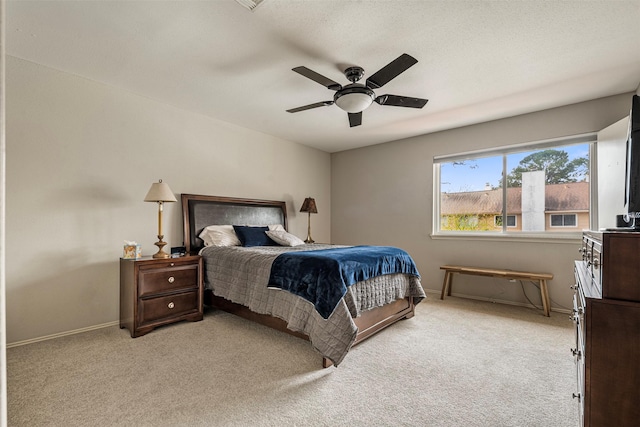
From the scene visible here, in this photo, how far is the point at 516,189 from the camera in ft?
12.9

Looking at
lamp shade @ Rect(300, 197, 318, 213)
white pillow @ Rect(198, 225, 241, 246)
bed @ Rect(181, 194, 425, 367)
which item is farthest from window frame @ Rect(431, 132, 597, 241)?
white pillow @ Rect(198, 225, 241, 246)

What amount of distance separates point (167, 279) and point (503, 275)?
3891 millimetres

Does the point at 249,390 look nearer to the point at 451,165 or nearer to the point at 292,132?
the point at 292,132

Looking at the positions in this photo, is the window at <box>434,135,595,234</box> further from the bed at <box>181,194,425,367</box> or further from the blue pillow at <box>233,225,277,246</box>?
the blue pillow at <box>233,225,277,246</box>

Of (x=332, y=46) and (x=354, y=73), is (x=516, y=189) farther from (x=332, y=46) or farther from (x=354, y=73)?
(x=332, y=46)

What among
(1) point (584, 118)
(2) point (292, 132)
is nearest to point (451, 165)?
(1) point (584, 118)

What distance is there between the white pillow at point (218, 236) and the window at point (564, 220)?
404 centimetres

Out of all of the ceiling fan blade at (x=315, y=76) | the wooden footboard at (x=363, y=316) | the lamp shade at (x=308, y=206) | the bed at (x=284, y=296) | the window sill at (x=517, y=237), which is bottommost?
the wooden footboard at (x=363, y=316)

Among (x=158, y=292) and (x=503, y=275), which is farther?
(x=503, y=275)

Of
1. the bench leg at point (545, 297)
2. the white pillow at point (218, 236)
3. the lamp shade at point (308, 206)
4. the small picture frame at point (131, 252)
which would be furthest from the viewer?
the lamp shade at point (308, 206)

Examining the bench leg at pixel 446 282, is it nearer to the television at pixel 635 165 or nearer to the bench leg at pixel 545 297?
the bench leg at pixel 545 297

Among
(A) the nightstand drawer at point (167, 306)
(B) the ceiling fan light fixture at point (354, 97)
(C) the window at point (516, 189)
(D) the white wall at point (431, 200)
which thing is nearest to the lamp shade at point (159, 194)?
(A) the nightstand drawer at point (167, 306)

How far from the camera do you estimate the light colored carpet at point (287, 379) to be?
1593 millimetres

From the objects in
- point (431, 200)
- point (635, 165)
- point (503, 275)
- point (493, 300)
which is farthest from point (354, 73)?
point (493, 300)
